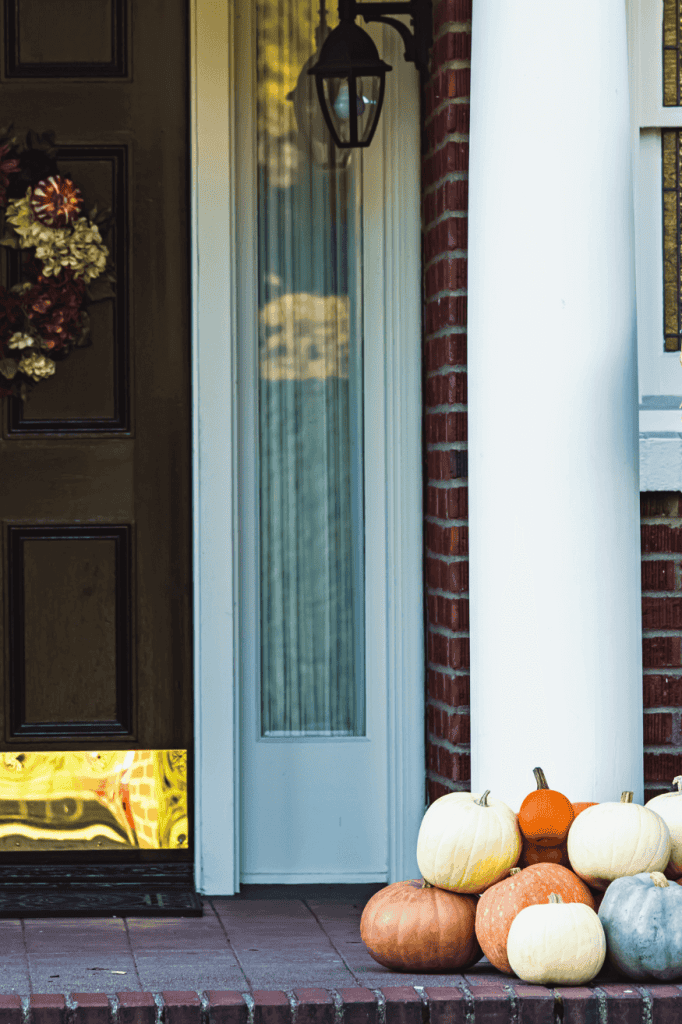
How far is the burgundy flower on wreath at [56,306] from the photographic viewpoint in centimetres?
439

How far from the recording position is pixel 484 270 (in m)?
3.75

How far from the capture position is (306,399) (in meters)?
4.52

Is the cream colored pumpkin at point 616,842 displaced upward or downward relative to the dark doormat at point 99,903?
upward

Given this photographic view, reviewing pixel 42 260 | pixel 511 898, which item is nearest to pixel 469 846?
pixel 511 898

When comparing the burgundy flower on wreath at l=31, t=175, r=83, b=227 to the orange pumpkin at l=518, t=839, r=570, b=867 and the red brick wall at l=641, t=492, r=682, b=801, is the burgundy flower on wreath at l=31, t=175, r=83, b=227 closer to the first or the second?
the red brick wall at l=641, t=492, r=682, b=801

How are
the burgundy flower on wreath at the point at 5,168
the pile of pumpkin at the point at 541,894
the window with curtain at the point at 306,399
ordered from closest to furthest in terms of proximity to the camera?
1. the pile of pumpkin at the point at 541,894
2. the burgundy flower on wreath at the point at 5,168
3. the window with curtain at the point at 306,399

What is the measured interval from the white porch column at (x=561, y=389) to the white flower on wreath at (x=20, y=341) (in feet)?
5.05

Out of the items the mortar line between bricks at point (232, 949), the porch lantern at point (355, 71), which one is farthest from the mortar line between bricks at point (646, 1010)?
the porch lantern at point (355, 71)

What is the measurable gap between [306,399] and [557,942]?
200 centimetres

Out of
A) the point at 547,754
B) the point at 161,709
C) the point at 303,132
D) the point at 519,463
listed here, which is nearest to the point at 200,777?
the point at 161,709

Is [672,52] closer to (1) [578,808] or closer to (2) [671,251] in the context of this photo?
(2) [671,251]

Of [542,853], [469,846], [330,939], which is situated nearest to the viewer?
[469,846]

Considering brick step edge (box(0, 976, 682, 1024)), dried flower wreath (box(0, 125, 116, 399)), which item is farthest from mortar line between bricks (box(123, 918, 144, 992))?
dried flower wreath (box(0, 125, 116, 399))

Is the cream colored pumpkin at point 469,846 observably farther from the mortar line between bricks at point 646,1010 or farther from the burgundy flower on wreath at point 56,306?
the burgundy flower on wreath at point 56,306
